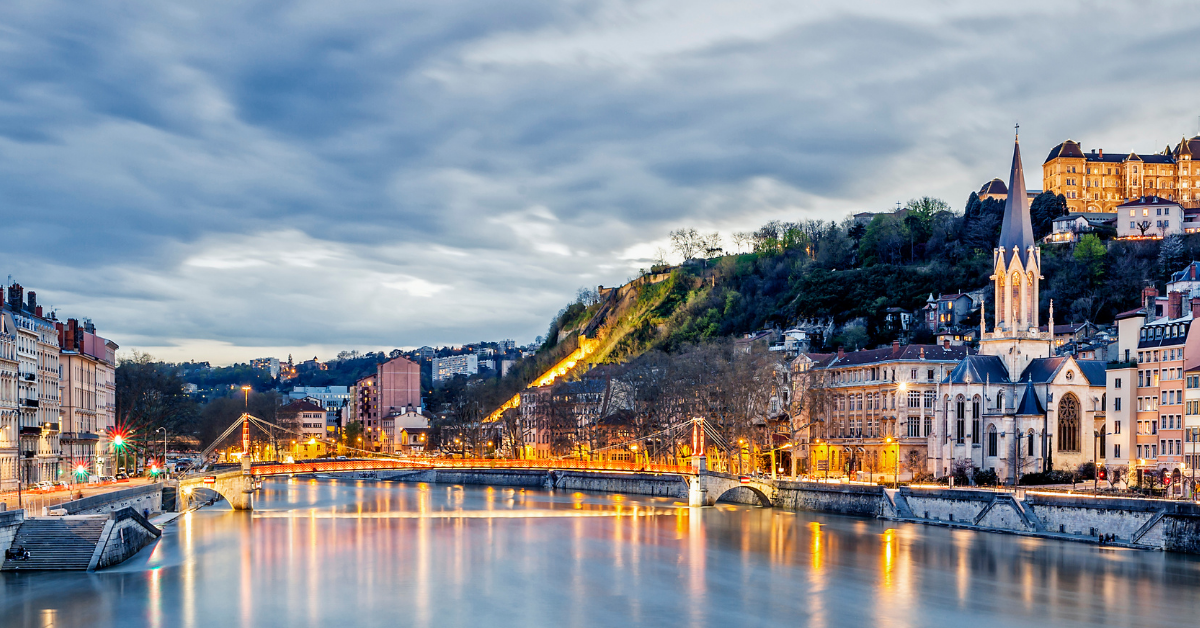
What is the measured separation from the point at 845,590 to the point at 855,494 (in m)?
22.6

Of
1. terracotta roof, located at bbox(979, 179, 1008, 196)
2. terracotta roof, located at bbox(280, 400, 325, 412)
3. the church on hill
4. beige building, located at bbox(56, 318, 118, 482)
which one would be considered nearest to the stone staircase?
beige building, located at bbox(56, 318, 118, 482)

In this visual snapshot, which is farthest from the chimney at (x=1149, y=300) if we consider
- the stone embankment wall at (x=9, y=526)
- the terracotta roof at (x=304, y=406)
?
the terracotta roof at (x=304, y=406)

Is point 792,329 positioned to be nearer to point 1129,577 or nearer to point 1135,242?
point 1135,242

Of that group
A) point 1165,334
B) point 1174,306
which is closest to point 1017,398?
point 1174,306

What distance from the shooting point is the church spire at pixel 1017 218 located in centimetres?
7094

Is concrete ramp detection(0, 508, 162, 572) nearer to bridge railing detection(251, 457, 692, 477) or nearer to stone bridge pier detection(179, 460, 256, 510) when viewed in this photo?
stone bridge pier detection(179, 460, 256, 510)

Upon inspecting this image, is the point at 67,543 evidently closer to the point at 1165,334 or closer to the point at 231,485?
the point at 231,485

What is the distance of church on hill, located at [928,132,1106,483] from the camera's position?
6475cm

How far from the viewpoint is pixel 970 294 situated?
97.4 meters

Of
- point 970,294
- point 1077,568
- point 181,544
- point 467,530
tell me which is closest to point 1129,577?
point 1077,568

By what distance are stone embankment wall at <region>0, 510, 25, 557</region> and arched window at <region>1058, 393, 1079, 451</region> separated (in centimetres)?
4849

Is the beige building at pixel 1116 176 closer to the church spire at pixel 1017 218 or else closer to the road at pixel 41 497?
the church spire at pixel 1017 218

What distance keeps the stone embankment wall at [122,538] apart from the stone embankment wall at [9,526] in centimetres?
252

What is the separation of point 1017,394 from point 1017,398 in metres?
0.24
